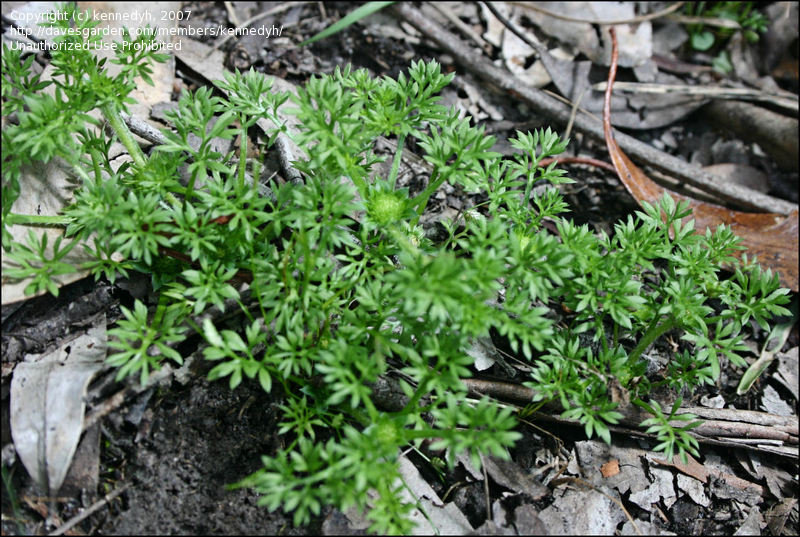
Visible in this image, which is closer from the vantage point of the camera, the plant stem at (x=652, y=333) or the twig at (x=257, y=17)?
the plant stem at (x=652, y=333)

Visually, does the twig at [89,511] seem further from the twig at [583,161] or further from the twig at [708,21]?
the twig at [708,21]

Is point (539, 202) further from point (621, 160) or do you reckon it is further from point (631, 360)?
point (621, 160)

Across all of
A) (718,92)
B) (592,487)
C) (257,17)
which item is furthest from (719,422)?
(257,17)

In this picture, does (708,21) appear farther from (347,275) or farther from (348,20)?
(347,275)

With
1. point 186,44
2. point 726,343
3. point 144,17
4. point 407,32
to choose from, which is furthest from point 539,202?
point 144,17

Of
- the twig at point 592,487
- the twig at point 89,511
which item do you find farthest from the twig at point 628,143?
the twig at point 89,511

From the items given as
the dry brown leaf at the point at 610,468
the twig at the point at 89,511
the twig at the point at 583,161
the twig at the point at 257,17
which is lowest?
the dry brown leaf at the point at 610,468
